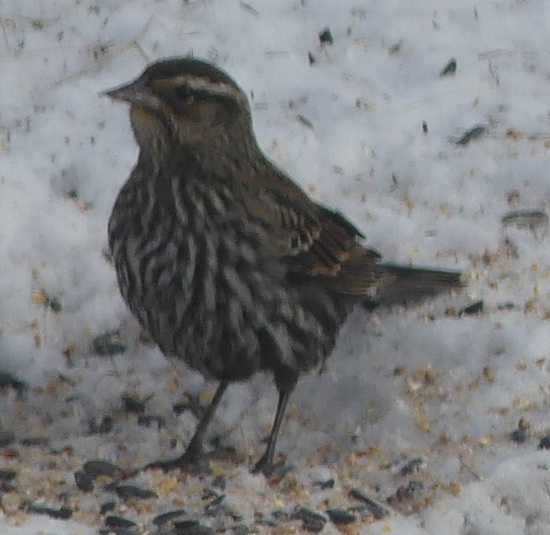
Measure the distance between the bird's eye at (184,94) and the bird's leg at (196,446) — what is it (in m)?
1.08

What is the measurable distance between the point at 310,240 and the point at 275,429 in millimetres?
687

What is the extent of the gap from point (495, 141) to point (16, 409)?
264cm

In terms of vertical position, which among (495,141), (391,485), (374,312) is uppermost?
(495,141)

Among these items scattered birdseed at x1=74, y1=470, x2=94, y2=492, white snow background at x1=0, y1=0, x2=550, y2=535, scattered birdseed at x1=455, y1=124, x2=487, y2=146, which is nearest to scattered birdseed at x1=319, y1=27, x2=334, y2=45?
white snow background at x1=0, y1=0, x2=550, y2=535

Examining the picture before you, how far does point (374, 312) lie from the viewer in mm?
7176

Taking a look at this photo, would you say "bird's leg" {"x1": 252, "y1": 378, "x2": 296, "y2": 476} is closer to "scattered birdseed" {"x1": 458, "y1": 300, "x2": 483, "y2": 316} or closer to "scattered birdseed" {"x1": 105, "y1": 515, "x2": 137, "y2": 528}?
"scattered birdseed" {"x1": 105, "y1": 515, "x2": 137, "y2": 528}

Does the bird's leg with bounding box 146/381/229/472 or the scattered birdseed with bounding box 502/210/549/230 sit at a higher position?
the scattered birdseed with bounding box 502/210/549/230

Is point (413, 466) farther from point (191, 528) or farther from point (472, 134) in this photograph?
point (472, 134)

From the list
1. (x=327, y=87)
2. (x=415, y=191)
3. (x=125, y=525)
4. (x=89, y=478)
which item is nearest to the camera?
(x=125, y=525)

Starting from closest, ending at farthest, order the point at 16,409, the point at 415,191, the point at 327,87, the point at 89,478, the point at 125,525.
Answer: the point at 125,525
the point at 89,478
the point at 16,409
the point at 415,191
the point at 327,87

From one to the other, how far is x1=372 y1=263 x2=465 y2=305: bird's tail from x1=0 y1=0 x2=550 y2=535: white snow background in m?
0.08

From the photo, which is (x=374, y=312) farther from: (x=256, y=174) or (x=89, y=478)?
(x=89, y=478)

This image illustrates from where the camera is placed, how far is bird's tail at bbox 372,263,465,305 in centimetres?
709

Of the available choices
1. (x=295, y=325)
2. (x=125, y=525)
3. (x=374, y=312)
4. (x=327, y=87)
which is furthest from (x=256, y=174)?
(x=327, y=87)
